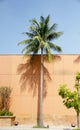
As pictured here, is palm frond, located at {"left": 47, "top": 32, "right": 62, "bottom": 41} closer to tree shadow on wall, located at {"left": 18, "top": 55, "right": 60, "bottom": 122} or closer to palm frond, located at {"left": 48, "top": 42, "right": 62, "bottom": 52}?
palm frond, located at {"left": 48, "top": 42, "right": 62, "bottom": 52}

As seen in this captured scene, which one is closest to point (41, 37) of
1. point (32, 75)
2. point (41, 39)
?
point (41, 39)

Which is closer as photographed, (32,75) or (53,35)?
(53,35)

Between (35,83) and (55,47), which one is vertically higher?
(55,47)

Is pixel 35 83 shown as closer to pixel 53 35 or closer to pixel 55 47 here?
pixel 55 47

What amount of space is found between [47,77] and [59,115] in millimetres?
4915

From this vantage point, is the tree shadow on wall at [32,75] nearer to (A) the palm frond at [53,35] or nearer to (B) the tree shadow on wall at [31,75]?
(B) the tree shadow on wall at [31,75]

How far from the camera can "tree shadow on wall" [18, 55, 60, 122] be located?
1521 inches

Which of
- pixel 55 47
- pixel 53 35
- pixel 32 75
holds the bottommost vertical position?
pixel 32 75

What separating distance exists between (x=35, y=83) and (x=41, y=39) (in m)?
5.71

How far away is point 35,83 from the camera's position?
127ft

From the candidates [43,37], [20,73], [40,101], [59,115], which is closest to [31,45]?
[43,37]

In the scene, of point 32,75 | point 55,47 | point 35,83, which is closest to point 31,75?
point 32,75

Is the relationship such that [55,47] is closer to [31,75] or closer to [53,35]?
[53,35]

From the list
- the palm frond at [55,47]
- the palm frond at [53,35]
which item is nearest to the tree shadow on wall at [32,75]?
the palm frond at [55,47]
